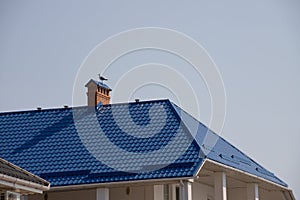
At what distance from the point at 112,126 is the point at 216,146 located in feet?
12.7

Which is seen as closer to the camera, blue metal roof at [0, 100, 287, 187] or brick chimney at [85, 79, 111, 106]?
blue metal roof at [0, 100, 287, 187]

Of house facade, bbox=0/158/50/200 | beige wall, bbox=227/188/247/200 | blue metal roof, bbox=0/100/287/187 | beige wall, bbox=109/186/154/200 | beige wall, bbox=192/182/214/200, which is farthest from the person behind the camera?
beige wall, bbox=227/188/247/200

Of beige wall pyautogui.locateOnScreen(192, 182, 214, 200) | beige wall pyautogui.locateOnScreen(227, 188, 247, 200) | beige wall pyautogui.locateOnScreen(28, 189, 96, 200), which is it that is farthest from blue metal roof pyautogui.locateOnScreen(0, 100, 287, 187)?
beige wall pyautogui.locateOnScreen(227, 188, 247, 200)

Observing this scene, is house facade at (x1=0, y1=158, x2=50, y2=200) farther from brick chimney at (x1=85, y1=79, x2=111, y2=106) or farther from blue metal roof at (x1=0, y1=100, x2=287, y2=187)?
brick chimney at (x1=85, y1=79, x2=111, y2=106)

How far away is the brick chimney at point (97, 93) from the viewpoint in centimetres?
2947

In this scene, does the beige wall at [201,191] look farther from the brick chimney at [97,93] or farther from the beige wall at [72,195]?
the brick chimney at [97,93]

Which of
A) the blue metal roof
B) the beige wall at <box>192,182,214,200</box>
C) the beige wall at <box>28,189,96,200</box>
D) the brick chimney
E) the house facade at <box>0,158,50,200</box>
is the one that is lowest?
the house facade at <box>0,158,50,200</box>

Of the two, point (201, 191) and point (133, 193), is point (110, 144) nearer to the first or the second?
point (133, 193)

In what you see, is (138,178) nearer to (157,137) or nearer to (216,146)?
(157,137)

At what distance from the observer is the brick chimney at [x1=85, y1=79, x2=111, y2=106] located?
29469 millimetres

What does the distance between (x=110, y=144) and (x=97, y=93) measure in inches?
145

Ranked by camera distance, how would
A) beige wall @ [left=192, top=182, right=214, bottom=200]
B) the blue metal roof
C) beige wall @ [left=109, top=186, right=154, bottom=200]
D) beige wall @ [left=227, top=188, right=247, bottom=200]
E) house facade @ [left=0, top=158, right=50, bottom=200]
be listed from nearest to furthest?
house facade @ [left=0, top=158, right=50, bottom=200] → the blue metal roof → beige wall @ [left=109, top=186, right=154, bottom=200] → beige wall @ [left=192, top=182, right=214, bottom=200] → beige wall @ [left=227, top=188, right=247, bottom=200]

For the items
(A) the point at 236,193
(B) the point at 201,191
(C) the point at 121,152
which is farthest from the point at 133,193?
(A) the point at 236,193

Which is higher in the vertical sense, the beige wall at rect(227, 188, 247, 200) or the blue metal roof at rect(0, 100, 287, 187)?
the blue metal roof at rect(0, 100, 287, 187)
